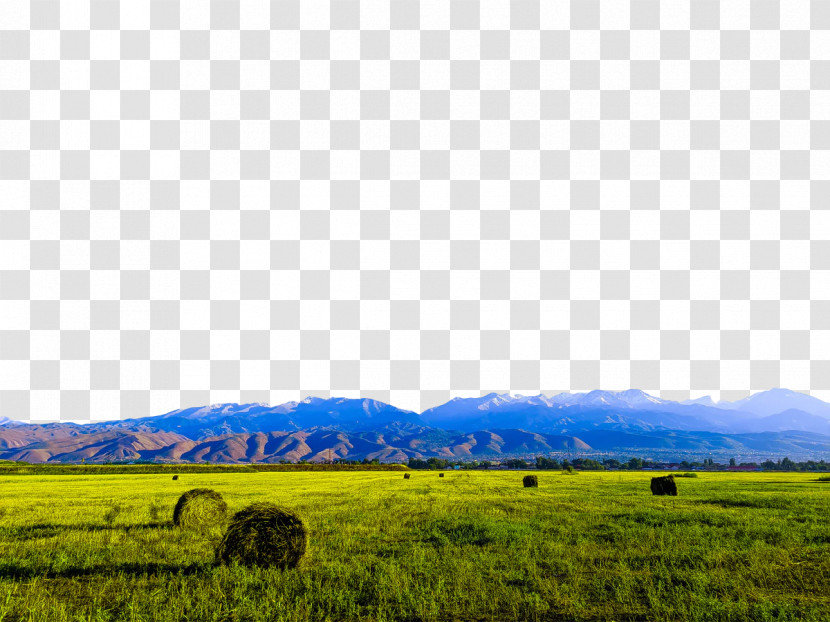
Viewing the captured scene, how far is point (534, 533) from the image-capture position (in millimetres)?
16141

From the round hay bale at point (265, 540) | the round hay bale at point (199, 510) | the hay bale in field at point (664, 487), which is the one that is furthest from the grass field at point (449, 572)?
the hay bale in field at point (664, 487)

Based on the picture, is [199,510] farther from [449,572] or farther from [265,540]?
[449,572]

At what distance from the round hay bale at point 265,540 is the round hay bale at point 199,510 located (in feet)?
27.7

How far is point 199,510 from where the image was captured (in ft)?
68.3

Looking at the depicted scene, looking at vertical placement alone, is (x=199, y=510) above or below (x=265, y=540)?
below

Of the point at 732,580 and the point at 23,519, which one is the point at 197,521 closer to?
the point at 23,519

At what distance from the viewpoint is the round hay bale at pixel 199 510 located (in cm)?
2012

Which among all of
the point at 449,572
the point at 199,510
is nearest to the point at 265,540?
the point at 449,572

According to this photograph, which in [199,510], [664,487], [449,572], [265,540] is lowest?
[664,487]

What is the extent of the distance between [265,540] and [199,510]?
9.91 metres

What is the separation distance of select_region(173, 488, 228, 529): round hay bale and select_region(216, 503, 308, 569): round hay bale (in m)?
8.45

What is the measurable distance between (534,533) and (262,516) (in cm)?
863

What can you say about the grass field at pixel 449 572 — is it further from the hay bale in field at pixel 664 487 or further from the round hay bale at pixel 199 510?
the hay bale in field at pixel 664 487

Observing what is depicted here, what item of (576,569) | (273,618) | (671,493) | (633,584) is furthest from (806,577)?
(671,493)
